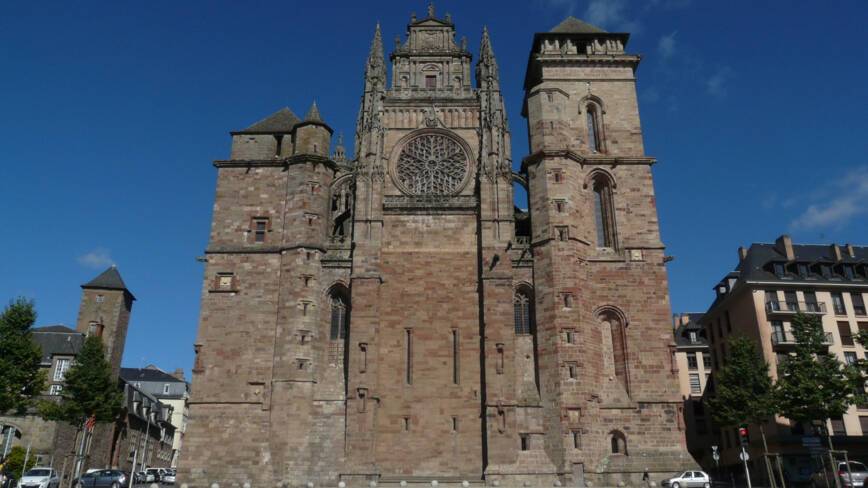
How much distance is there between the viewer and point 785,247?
4312cm

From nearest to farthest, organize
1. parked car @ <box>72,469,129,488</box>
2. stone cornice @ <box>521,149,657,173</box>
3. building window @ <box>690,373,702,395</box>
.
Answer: parked car @ <box>72,469,129,488</box>, stone cornice @ <box>521,149,657,173</box>, building window @ <box>690,373,702,395</box>

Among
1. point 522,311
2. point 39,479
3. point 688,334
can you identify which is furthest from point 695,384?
point 39,479

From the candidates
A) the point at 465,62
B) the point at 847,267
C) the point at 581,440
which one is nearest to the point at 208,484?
the point at 581,440

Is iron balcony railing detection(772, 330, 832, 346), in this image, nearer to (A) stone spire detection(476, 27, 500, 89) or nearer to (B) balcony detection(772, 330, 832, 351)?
(B) balcony detection(772, 330, 832, 351)

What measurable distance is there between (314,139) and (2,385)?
56.5 ft

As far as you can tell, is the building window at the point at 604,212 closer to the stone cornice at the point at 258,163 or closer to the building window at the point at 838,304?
the stone cornice at the point at 258,163

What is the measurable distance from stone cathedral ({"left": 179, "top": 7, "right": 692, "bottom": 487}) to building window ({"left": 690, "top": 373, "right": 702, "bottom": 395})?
2278 cm

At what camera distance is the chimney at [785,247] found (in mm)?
42719

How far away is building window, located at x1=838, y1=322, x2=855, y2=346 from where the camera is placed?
133 ft

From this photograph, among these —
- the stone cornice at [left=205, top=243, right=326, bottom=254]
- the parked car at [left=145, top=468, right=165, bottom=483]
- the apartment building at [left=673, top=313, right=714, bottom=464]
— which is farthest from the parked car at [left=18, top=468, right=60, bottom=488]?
the apartment building at [left=673, top=313, right=714, bottom=464]

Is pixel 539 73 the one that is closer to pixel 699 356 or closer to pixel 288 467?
pixel 288 467

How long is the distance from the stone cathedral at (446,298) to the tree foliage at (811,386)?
5447mm

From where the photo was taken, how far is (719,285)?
1815 inches

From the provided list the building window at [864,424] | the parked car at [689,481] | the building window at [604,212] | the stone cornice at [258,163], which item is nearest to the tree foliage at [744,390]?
the parked car at [689,481]
